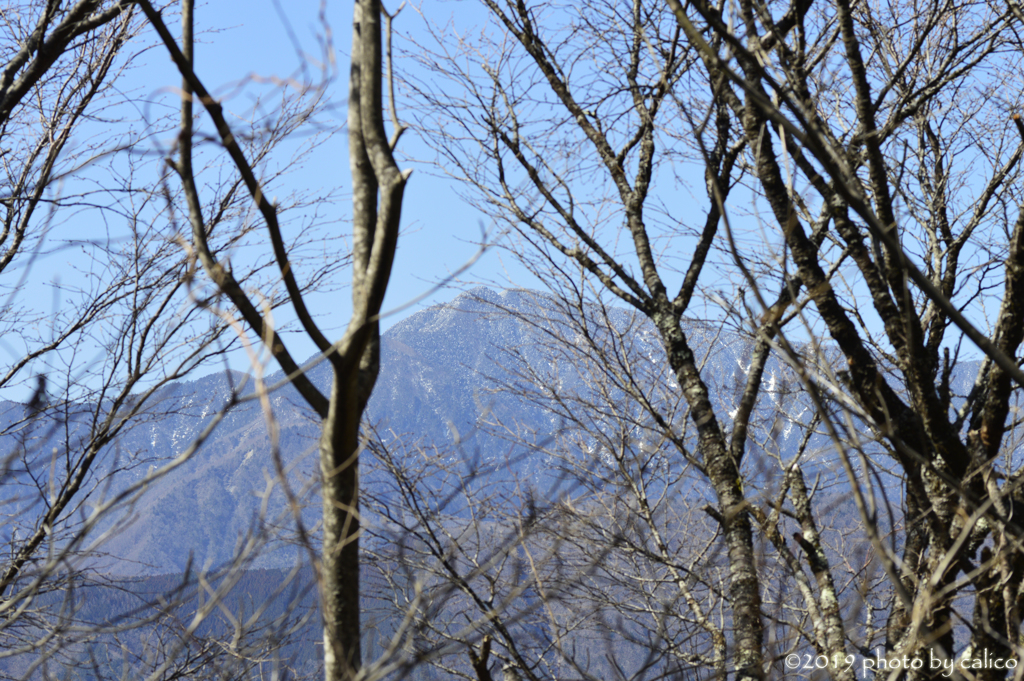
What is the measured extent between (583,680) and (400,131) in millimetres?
3688

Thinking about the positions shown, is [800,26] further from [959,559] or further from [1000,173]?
[1000,173]

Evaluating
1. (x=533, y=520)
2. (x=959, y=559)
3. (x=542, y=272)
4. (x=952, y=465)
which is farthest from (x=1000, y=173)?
(x=533, y=520)

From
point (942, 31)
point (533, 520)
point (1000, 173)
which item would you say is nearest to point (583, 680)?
point (533, 520)

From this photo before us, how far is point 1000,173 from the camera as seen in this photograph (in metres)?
5.60

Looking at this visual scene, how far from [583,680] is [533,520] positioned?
8.51 ft

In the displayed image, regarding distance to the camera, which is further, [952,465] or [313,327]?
[952,465]

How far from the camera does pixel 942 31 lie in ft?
19.5

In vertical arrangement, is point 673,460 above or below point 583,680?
above

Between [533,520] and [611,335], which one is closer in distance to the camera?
[533,520]

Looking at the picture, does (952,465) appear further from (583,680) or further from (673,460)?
(673,460)

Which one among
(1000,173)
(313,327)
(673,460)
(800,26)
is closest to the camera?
(313,327)

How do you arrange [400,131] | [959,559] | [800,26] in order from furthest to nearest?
[800,26]
[959,559]
[400,131]

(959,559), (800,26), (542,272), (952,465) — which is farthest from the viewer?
(542,272)

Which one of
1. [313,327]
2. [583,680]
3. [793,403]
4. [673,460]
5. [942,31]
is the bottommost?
[583,680]
